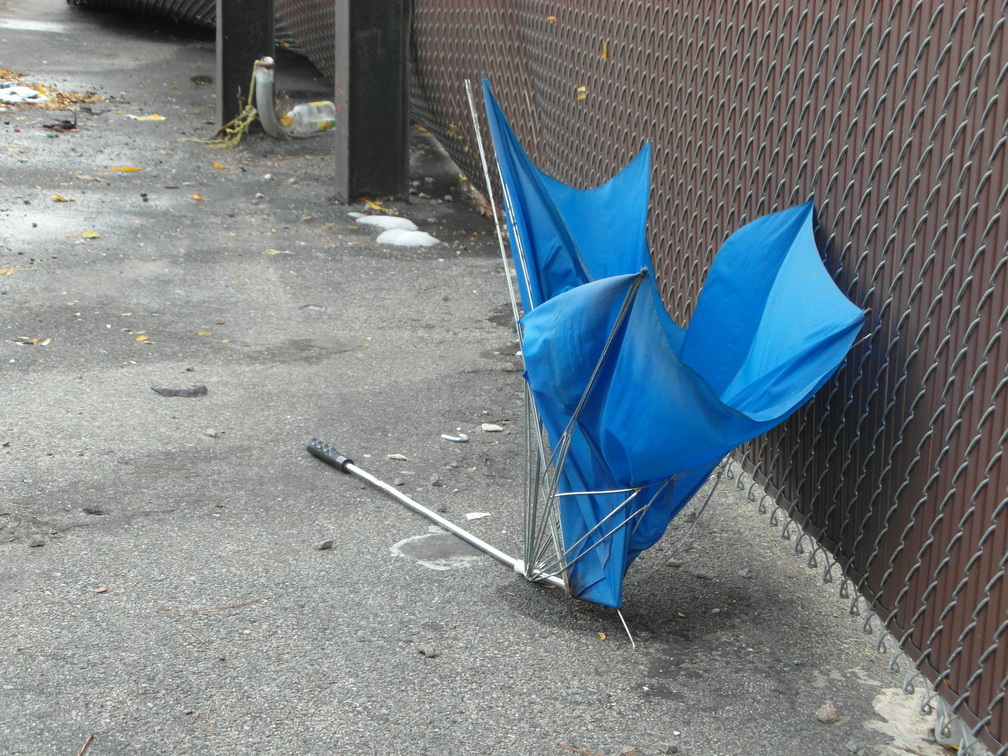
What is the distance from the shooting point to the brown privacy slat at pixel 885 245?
2.29 meters

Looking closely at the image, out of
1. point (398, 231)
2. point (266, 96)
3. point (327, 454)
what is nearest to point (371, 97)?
point (398, 231)

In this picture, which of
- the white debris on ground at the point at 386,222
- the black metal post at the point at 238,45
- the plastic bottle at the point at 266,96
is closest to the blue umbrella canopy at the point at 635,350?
the white debris on ground at the point at 386,222

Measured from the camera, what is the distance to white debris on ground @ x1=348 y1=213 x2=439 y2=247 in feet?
23.3

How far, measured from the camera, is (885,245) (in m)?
2.71

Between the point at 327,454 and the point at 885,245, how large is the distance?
2.17 metres

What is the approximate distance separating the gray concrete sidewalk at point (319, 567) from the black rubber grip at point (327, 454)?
4 centimetres

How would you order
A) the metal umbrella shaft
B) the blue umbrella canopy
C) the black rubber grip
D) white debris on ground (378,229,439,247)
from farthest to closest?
1. white debris on ground (378,229,439,247)
2. the black rubber grip
3. the metal umbrella shaft
4. the blue umbrella canopy

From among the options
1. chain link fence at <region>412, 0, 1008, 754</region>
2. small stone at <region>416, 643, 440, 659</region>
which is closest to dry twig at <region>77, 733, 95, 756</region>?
small stone at <region>416, 643, 440, 659</region>

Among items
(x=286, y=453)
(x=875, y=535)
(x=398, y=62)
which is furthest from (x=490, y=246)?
(x=875, y=535)

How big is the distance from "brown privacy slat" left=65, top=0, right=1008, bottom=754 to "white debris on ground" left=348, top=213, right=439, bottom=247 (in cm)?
299

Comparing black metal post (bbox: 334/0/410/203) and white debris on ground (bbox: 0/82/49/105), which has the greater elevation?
black metal post (bbox: 334/0/410/203)

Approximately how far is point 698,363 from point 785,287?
1.23ft

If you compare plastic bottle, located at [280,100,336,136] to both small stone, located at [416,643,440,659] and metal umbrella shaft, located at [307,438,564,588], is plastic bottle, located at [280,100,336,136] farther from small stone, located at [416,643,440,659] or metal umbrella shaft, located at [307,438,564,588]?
small stone, located at [416,643,440,659]

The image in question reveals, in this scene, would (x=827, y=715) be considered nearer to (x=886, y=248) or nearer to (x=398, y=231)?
(x=886, y=248)
